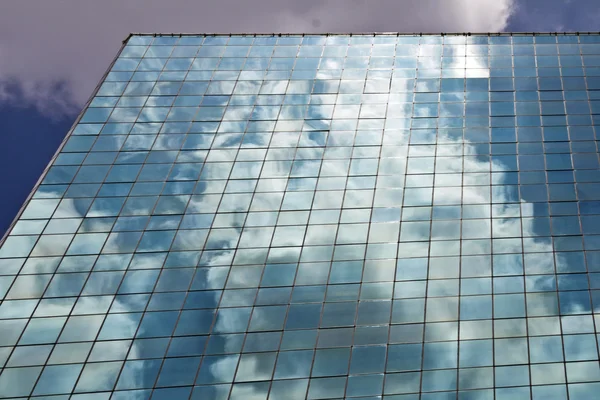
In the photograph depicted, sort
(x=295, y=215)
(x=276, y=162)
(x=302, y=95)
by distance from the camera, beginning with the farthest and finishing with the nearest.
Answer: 1. (x=302, y=95)
2. (x=276, y=162)
3. (x=295, y=215)

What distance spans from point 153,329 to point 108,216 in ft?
41.7

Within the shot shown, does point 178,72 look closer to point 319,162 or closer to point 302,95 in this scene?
point 302,95

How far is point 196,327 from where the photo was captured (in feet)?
193

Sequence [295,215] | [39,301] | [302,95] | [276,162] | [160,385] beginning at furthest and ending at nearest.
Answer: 1. [302,95]
2. [276,162]
3. [295,215]
4. [39,301]
5. [160,385]

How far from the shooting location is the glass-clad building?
56156mm

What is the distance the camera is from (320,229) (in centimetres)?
6512

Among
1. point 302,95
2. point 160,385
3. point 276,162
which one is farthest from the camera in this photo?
point 302,95

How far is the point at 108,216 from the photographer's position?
67750 millimetres

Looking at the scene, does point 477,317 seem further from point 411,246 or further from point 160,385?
point 160,385

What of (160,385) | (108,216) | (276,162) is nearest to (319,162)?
(276,162)

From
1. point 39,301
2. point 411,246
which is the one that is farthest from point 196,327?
point 411,246

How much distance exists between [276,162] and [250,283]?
13457mm

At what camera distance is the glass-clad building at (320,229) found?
56156mm

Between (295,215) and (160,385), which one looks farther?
(295,215)
